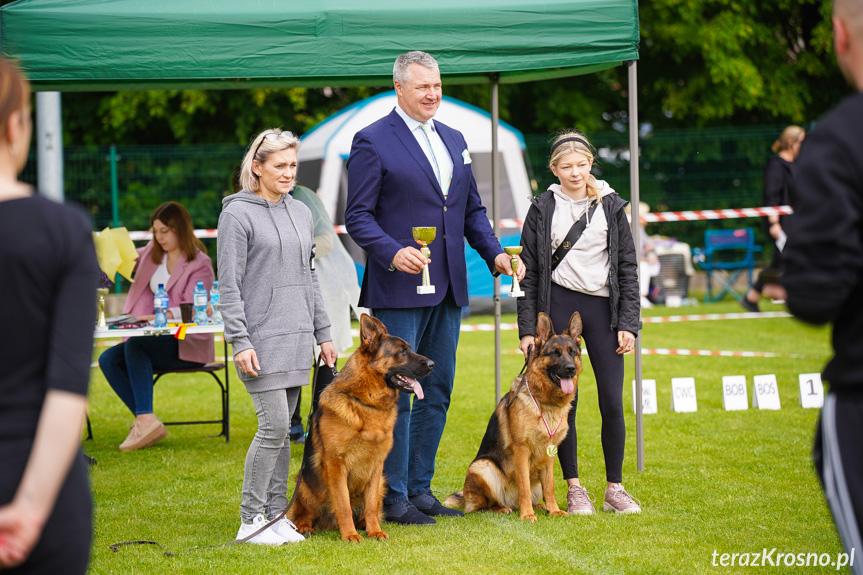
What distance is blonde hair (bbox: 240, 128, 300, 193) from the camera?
13.2 feet

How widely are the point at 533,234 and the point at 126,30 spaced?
239 cm

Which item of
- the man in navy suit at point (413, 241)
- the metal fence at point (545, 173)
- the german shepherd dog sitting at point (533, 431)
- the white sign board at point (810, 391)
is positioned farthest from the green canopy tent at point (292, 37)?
the metal fence at point (545, 173)

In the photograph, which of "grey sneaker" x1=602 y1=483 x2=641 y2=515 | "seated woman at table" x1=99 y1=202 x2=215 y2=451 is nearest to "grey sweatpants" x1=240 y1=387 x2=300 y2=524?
"grey sneaker" x1=602 y1=483 x2=641 y2=515

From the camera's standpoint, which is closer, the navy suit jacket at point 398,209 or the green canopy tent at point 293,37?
the navy suit jacket at point 398,209

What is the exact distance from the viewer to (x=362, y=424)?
13.5ft

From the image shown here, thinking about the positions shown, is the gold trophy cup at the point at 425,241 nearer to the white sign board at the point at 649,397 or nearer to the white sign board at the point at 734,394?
the white sign board at the point at 649,397

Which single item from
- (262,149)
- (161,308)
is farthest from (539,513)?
(161,308)

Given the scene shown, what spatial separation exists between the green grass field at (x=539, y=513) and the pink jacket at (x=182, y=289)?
70cm

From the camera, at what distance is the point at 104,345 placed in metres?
10.6

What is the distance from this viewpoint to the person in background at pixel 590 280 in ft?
14.8

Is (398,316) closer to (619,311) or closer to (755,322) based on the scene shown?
(619,311)

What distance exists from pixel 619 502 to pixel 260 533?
1.78 m

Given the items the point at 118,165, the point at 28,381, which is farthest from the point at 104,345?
the point at 28,381

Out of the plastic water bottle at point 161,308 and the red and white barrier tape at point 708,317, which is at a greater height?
the plastic water bottle at point 161,308
